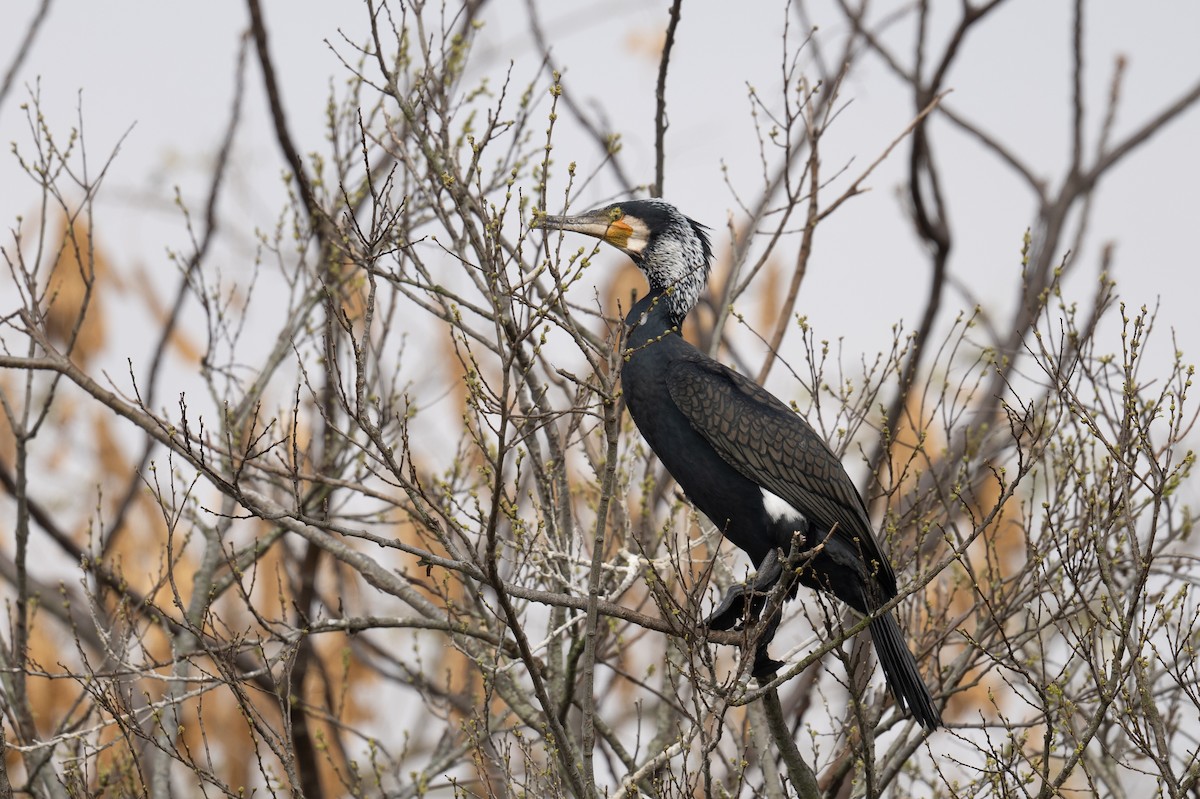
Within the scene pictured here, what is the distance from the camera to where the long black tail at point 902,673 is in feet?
14.5

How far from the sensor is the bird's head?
536cm

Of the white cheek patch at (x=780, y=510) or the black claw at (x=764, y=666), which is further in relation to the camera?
the white cheek patch at (x=780, y=510)

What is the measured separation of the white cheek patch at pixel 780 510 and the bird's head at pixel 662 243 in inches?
35.9

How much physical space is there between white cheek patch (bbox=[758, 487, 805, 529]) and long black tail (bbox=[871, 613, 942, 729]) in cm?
49

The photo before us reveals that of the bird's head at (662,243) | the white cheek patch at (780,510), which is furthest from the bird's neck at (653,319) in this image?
the white cheek patch at (780,510)

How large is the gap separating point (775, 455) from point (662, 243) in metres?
1.13

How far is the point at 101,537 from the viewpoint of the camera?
499cm

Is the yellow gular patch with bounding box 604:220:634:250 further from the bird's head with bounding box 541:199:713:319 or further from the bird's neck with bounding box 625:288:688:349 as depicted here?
the bird's neck with bounding box 625:288:688:349

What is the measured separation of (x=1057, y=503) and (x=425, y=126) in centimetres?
271

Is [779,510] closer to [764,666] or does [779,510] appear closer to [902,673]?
[764,666]

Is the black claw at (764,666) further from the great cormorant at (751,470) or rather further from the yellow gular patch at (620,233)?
the yellow gular patch at (620,233)

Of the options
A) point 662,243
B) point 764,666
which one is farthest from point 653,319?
point 764,666

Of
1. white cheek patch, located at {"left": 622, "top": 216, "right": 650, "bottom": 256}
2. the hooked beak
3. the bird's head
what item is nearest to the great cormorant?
the hooked beak

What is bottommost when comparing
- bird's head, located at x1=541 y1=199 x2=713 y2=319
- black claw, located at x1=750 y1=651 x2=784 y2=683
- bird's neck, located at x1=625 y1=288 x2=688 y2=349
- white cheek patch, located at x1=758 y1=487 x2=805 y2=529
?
black claw, located at x1=750 y1=651 x2=784 y2=683
